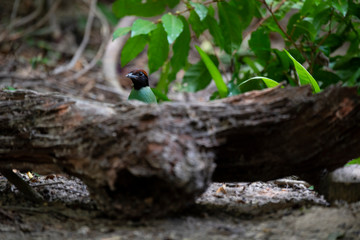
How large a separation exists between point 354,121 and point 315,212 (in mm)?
567

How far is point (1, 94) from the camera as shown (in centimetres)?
→ 292

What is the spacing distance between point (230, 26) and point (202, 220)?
261 centimetres

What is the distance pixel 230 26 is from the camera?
4492mm

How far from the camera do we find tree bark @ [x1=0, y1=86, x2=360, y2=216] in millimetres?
2154

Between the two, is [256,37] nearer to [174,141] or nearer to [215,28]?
[215,28]

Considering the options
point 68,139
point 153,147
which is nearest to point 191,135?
point 153,147

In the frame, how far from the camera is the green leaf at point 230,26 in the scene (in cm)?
439

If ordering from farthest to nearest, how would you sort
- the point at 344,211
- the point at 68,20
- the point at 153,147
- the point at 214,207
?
the point at 68,20 → the point at 214,207 → the point at 344,211 → the point at 153,147

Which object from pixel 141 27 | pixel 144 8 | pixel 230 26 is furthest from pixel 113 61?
pixel 141 27

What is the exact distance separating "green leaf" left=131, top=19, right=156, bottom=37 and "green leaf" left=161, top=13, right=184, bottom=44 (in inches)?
5.0

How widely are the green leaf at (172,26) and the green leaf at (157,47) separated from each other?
0.24 m

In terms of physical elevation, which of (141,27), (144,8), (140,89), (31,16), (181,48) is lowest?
(140,89)

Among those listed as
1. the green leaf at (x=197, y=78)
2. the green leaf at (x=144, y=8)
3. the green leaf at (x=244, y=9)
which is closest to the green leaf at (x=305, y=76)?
the green leaf at (x=244, y=9)

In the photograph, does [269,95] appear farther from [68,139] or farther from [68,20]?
[68,20]
